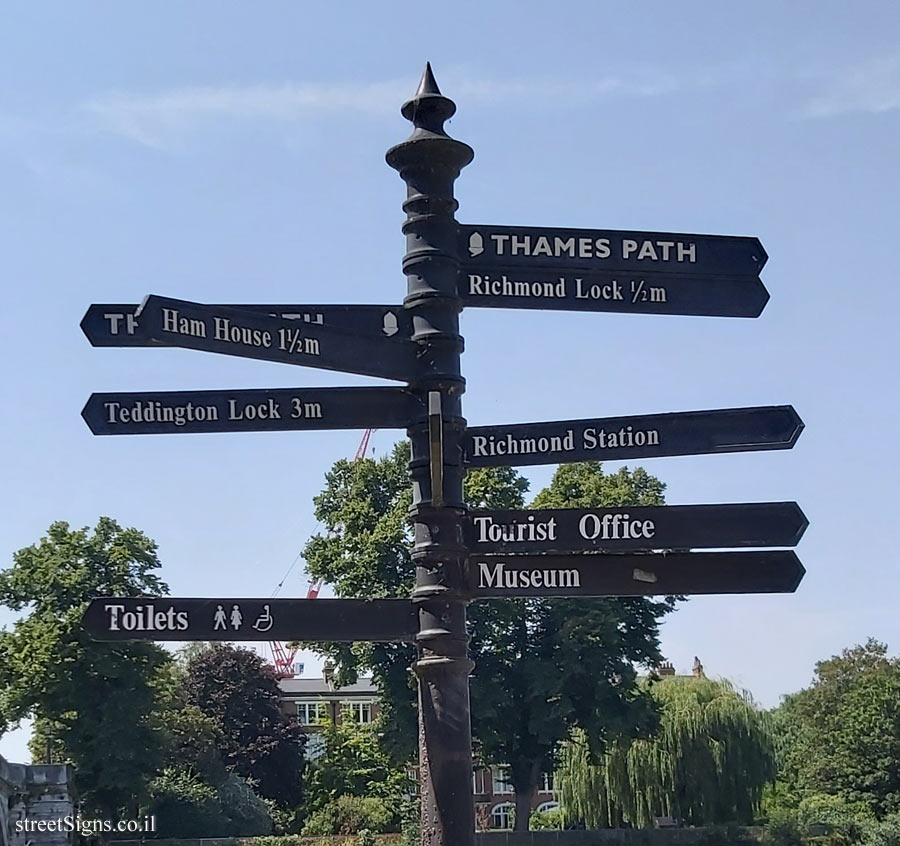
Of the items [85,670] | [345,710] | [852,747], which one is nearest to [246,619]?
[85,670]

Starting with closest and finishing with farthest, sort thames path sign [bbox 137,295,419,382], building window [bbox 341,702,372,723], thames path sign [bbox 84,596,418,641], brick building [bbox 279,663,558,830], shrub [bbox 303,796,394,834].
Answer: thames path sign [bbox 137,295,419,382] → thames path sign [bbox 84,596,418,641] → shrub [bbox 303,796,394,834] → brick building [bbox 279,663,558,830] → building window [bbox 341,702,372,723]

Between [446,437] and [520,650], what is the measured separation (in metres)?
47.3

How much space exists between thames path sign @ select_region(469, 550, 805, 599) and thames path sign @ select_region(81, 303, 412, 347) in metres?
1.48

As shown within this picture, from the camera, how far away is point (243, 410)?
8.00 metres

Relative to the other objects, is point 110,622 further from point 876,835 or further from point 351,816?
point 351,816

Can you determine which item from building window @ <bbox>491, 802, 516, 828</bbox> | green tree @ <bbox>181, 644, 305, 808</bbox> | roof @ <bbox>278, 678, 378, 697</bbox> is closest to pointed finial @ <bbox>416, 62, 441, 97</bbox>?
green tree @ <bbox>181, 644, 305, 808</bbox>

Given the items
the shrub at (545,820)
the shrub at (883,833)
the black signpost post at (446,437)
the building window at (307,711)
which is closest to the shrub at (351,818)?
the shrub at (545,820)

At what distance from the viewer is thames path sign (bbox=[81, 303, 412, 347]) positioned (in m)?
7.73

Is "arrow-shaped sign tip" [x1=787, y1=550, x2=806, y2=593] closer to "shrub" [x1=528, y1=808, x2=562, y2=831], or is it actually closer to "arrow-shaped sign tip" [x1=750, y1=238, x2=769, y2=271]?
"arrow-shaped sign tip" [x1=750, y1=238, x2=769, y2=271]

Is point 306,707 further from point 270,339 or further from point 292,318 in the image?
point 270,339

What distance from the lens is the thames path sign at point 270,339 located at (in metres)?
7.40

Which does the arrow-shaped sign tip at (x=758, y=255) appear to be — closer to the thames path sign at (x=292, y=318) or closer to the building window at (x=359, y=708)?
the thames path sign at (x=292, y=318)

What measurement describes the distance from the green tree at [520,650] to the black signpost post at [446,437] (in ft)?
141

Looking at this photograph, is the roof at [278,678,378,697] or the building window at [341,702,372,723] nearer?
the building window at [341,702,372,723]
